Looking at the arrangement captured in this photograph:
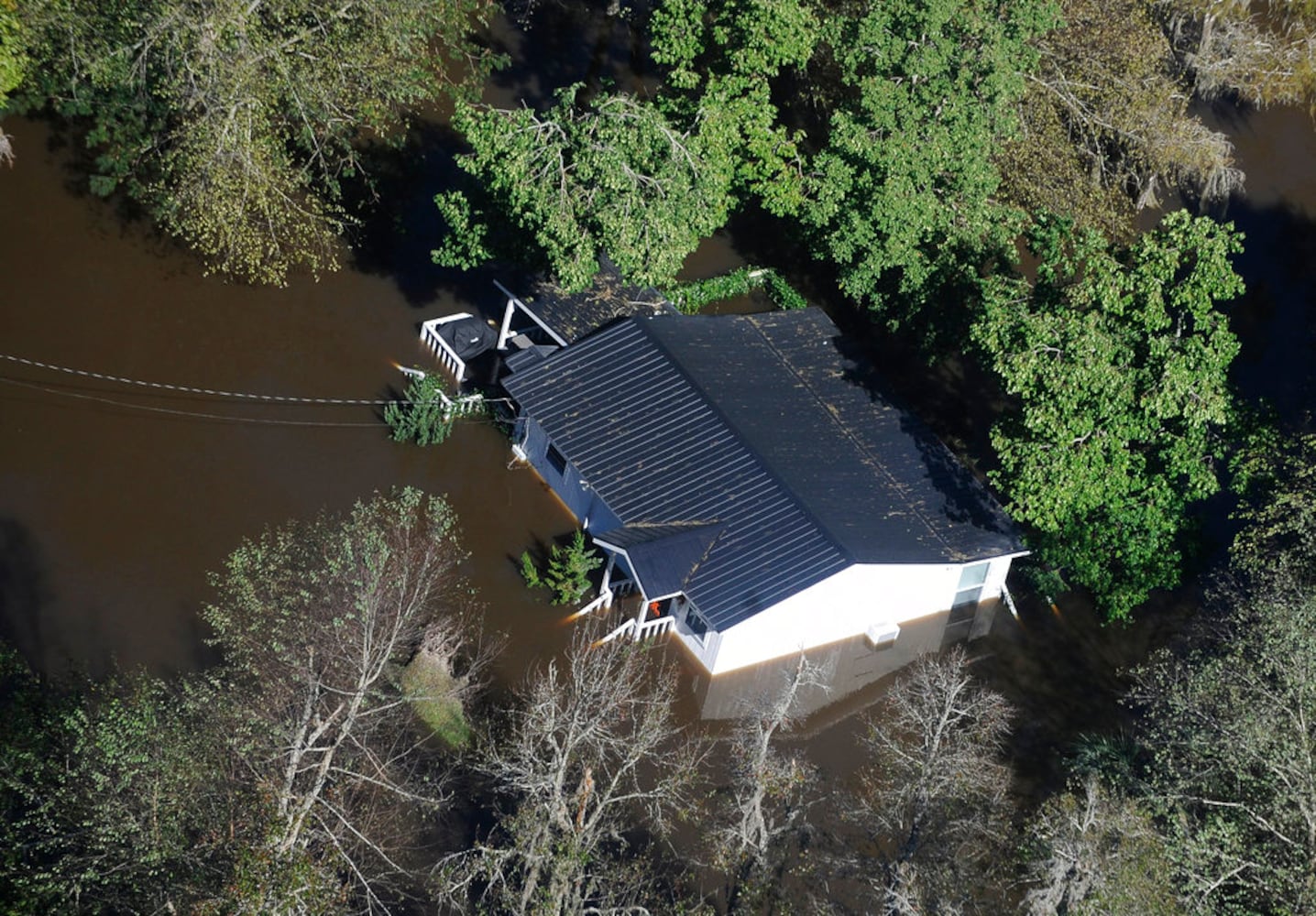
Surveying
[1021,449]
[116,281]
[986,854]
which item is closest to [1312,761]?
[986,854]

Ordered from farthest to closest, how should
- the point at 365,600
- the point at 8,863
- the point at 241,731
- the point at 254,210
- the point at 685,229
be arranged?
the point at 254,210 → the point at 685,229 → the point at 365,600 → the point at 241,731 → the point at 8,863

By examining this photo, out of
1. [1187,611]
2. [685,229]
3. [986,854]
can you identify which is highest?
[685,229]

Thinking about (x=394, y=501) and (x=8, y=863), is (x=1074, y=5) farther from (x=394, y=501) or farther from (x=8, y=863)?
(x=8, y=863)

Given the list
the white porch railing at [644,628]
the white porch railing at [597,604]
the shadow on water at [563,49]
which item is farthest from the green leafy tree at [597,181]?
the shadow on water at [563,49]

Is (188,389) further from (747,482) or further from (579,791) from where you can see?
(579,791)

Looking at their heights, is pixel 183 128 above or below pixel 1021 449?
above

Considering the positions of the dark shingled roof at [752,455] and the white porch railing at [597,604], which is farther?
the white porch railing at [597,604]

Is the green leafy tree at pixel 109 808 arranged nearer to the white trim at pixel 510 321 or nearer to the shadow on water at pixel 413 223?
the white trim at pixel 510 321

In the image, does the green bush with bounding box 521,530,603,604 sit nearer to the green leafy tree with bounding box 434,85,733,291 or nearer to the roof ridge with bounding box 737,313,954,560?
the roof ridge with bounding box 737,313,954,560

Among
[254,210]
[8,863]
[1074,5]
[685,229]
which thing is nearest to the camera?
[8,863]
